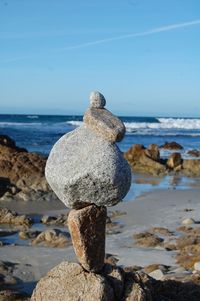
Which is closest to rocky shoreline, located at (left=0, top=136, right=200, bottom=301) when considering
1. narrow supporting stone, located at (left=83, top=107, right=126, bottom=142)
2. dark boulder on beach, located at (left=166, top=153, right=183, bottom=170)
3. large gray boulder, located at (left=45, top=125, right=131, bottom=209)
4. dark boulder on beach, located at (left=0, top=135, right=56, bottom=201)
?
dark boulder on beach, located at (left=0, top=135, right=56, bottom=201)

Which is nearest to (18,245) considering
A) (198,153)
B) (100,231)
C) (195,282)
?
(195,282)

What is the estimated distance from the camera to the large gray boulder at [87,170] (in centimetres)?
A: 600

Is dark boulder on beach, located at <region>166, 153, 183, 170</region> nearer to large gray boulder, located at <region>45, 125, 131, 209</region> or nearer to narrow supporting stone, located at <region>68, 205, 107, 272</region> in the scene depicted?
narrow supporting stone, located at <region>68, 205, 107, 272</region>

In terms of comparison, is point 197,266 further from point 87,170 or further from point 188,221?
point 188,221

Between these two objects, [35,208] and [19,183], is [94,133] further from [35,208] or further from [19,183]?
[19,183]

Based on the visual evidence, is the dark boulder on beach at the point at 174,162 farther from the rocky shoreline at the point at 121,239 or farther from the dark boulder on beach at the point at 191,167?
the rocky shoreline at the point at 121,239

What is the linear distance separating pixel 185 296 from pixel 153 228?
16.6ft

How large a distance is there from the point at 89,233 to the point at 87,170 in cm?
75

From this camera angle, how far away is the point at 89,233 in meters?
6.31

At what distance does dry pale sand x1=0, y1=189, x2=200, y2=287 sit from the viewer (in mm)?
9477

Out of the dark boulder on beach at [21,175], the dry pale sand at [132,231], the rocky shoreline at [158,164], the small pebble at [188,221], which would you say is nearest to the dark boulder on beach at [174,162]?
the rocky shoreline at [158,164]

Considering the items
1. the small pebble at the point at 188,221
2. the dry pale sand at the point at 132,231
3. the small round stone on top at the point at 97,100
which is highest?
the small round stone on top at the point at 97,100

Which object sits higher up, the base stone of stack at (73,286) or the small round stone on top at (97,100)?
the small round stone on top at (97,100)

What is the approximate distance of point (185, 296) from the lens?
707cm
